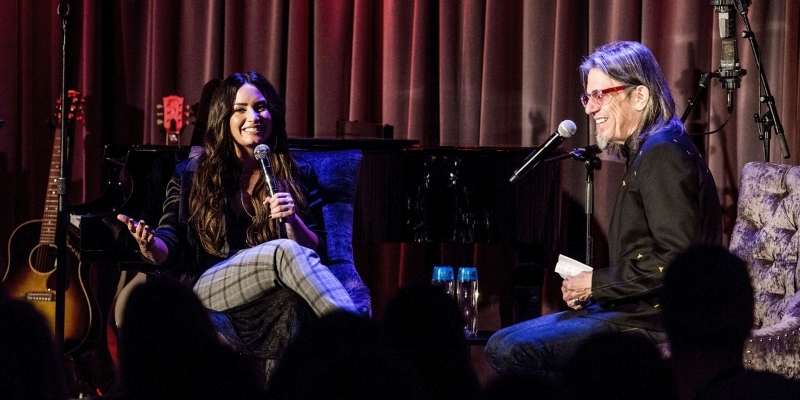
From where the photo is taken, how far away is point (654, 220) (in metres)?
2.90

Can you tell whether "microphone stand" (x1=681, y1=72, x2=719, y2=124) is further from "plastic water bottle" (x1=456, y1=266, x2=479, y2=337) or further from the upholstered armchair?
"plastic water bottle" (x1=456, y1=266, x2=479, y2=337)

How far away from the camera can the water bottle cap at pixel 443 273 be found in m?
4.93

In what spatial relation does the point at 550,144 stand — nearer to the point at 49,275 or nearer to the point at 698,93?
the point at 698,93

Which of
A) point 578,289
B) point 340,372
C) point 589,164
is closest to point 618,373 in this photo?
point 340,372

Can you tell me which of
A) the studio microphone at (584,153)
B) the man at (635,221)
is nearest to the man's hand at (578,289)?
the man at (635,221)

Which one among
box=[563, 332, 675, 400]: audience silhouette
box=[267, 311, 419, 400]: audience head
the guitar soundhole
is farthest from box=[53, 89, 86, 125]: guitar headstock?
box=[563, 332, 675, 400]: audience silhouette

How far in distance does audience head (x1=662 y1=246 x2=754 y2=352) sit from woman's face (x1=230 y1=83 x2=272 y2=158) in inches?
94.0

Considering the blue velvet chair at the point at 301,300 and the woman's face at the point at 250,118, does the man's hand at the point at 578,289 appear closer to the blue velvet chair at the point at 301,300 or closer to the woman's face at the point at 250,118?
the blue velvet chair at the point at 301,300

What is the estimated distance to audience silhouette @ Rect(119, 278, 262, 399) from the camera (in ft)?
4.19

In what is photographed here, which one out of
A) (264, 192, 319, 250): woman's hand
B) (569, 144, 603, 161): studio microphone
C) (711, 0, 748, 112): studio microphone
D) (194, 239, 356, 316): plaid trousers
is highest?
(711, 0, 748, 112): studio microphone

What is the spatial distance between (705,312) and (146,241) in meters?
2.30

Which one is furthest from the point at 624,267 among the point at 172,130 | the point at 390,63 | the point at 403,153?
the point at 172,130

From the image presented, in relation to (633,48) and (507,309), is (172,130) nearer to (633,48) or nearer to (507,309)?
(507,309)

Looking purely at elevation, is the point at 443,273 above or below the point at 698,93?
below
